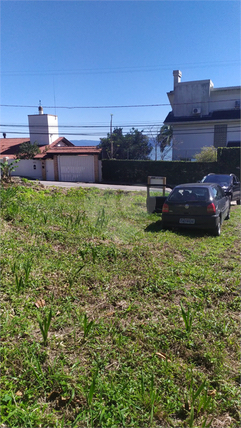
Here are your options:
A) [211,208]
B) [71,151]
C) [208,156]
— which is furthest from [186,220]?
[71,151]

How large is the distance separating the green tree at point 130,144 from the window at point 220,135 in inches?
439

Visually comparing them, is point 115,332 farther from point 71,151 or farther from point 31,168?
point 31,168

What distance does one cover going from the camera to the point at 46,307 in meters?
3.56

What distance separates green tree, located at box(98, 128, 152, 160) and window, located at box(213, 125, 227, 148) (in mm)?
11142

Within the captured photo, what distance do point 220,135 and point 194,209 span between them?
2865 centimetres

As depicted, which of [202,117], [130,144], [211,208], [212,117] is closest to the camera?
[211,208]

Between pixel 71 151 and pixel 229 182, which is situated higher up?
pixel 71 151

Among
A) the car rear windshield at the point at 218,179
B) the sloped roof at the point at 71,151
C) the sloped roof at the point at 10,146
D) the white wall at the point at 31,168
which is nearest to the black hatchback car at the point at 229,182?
the car rear windshield at the point at 218,179

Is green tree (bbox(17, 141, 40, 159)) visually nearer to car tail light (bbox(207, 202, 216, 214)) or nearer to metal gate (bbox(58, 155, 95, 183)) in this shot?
metal gate (bbox(58, 155, 95, 183))

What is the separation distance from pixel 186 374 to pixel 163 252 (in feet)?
10.9

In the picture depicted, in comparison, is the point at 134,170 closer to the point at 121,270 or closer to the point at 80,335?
the point at 121,270

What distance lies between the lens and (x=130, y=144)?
4231 cm

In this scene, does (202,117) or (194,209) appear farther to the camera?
(202,117)

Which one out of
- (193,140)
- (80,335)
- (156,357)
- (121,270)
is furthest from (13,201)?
(193,140)
